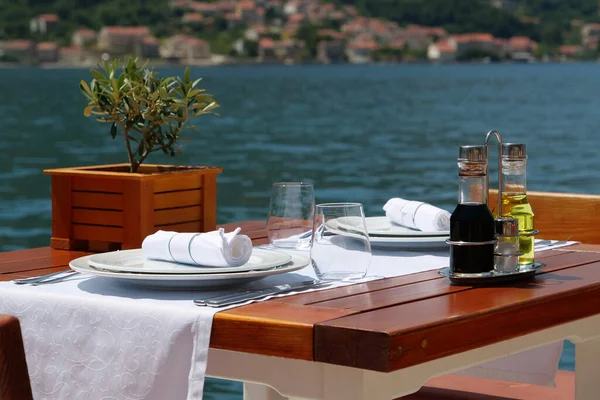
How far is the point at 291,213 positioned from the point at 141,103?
38cm

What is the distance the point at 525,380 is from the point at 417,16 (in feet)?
200

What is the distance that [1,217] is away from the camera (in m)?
15.3

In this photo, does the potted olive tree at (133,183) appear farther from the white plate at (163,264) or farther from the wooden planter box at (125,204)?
the white plate at (163,264)

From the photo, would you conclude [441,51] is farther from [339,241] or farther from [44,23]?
[339,241]

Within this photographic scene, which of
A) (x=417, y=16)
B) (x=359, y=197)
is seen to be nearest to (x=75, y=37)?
(x=417, y=16)

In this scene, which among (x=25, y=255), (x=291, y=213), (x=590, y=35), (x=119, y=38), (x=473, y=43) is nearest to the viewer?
(x=291, y=213)

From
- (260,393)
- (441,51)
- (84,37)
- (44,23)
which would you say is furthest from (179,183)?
(441,51)

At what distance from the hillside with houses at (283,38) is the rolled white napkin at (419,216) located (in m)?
51.4

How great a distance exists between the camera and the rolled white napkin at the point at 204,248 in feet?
4.46

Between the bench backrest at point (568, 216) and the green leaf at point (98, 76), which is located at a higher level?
the green leaf at point (98, 76)

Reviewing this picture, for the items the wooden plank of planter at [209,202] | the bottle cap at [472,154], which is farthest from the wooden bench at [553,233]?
the bottle cap at [472,154]

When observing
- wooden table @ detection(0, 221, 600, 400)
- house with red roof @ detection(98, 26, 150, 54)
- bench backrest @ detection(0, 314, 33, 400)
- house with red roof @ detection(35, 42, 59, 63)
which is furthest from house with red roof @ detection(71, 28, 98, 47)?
bench backrest @ detection(0, 314, 33, 400)

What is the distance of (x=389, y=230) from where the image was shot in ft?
5.78

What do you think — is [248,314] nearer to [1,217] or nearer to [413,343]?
[413,343]
